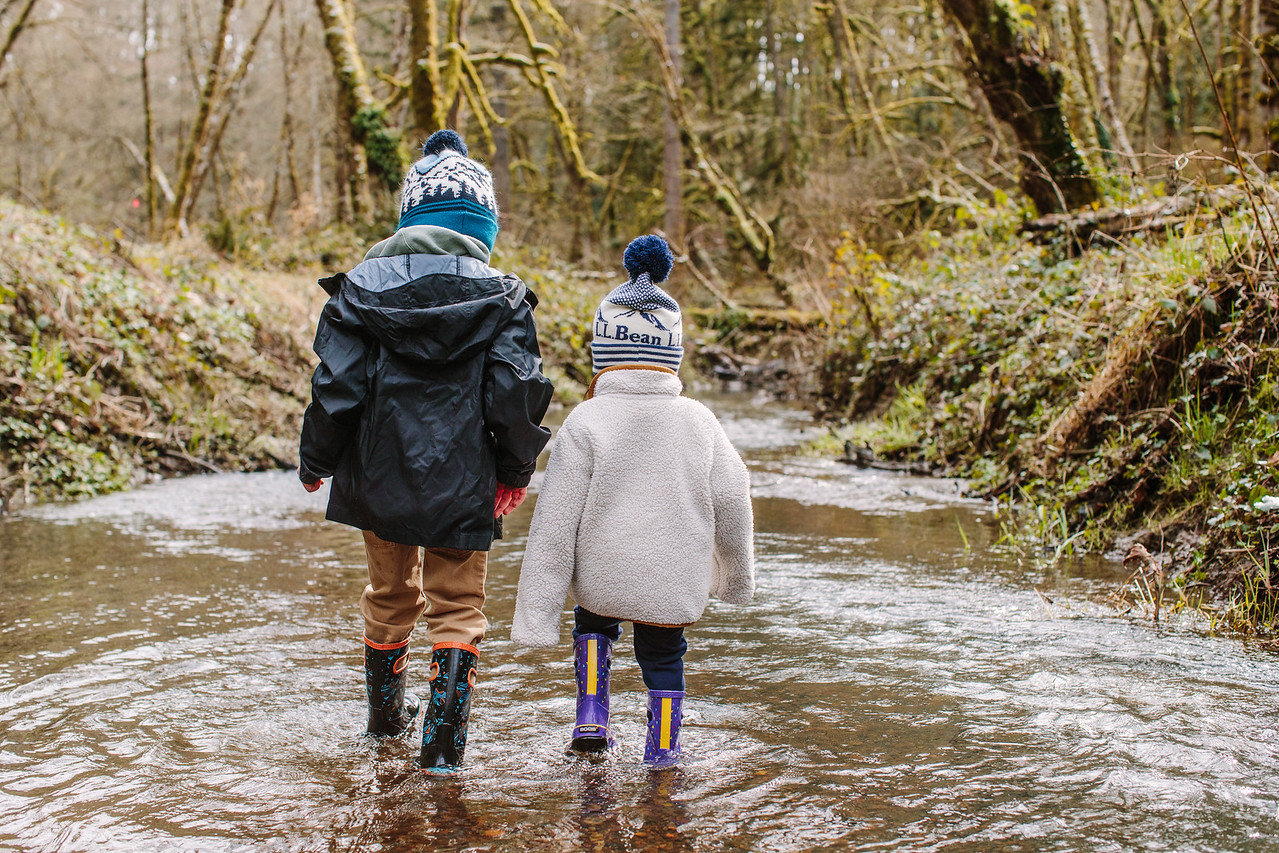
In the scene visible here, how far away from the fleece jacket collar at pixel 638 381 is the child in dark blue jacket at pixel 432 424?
0.69 ft

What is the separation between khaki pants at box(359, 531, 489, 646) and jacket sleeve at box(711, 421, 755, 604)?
777 millimetres

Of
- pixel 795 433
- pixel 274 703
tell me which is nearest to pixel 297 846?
pixel 274 703

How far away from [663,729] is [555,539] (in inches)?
26.3

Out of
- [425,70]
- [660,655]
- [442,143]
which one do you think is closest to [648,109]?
[425,70]

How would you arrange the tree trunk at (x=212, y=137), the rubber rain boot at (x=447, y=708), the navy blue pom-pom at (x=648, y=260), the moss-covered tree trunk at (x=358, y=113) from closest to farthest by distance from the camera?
the rubber rain boot at (x=447, y=708), the navy blue pom-pom at (x=648, y=260), the moss-covered tree trunk at (x=358, y=113), the tree trunk at (x=212, y=137)

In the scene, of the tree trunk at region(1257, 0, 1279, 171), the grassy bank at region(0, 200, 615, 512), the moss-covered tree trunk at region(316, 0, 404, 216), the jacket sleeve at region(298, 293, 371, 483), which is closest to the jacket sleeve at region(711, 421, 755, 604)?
the jacket sleeve at region(298, 293, 371, 483)

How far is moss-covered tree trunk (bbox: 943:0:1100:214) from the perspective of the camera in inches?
334

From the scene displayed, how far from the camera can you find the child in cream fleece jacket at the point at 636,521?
2.94 m

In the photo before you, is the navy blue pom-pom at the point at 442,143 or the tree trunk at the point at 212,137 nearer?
the navy blue pom-pom at the point at 442,143

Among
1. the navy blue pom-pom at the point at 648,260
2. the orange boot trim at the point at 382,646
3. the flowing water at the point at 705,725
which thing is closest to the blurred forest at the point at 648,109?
the flowing water at the point at 705,725

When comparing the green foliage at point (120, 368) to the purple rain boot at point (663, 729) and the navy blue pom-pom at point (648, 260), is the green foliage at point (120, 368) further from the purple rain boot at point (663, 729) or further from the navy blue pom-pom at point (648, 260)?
the purple rain boot at point (663, 729)

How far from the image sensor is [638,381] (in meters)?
3.07

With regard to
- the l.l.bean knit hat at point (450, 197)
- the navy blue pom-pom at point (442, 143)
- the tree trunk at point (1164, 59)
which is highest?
the tree trunk at point (1164, 59)

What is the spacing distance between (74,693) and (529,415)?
203cm
